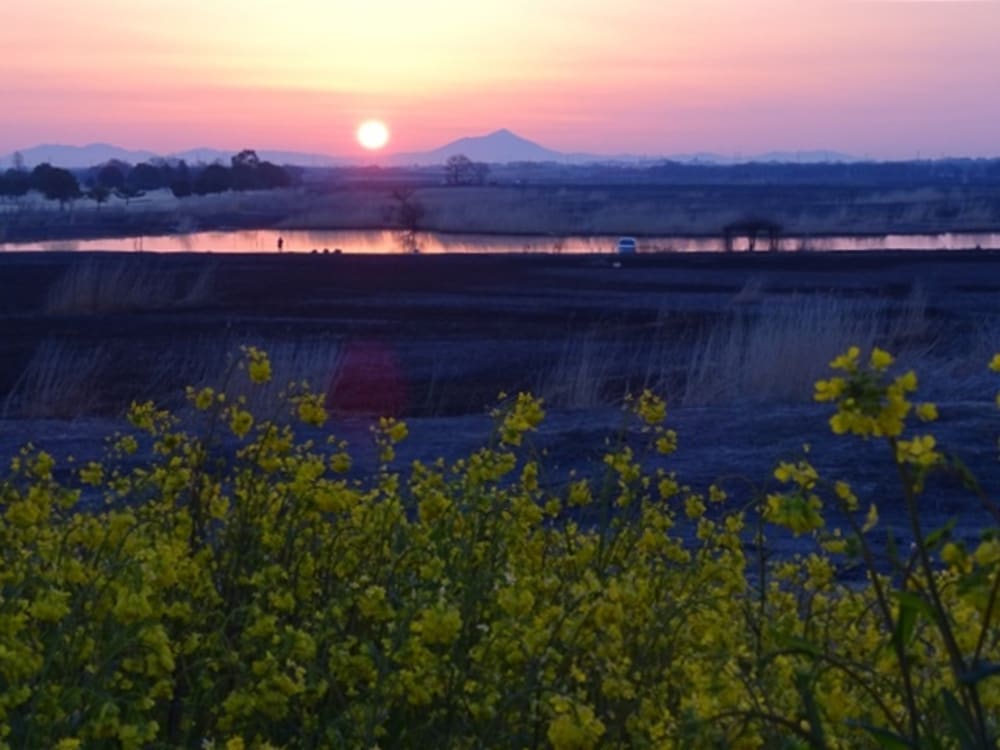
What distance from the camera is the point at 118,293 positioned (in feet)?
96.5

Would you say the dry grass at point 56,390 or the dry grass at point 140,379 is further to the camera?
the dry grass at point 56,390

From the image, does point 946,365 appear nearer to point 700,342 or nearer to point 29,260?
point 700,342

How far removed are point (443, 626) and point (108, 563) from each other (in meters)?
1.50

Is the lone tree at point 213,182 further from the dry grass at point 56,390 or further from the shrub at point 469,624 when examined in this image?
the shrub at point 469,624

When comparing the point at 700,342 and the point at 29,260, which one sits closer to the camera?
the point at 700,342

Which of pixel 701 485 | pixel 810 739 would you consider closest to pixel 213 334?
pixel 701 485

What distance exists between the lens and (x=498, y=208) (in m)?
73.4

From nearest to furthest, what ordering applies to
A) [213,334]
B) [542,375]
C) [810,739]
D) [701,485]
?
[810,739], [701,485], [542,375], [213,334]

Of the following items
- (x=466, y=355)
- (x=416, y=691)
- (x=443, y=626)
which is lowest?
(x=466, y=355)

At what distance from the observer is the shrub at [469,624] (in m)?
2.80

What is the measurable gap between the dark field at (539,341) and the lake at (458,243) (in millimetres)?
Answer: 9464

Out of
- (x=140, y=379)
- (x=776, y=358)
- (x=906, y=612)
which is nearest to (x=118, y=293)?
(x=140, y=379)

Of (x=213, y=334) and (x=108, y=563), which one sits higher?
(x=108, y=563)

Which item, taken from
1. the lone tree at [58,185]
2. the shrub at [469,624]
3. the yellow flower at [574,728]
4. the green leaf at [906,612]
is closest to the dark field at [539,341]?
the shrub at [469,624]
